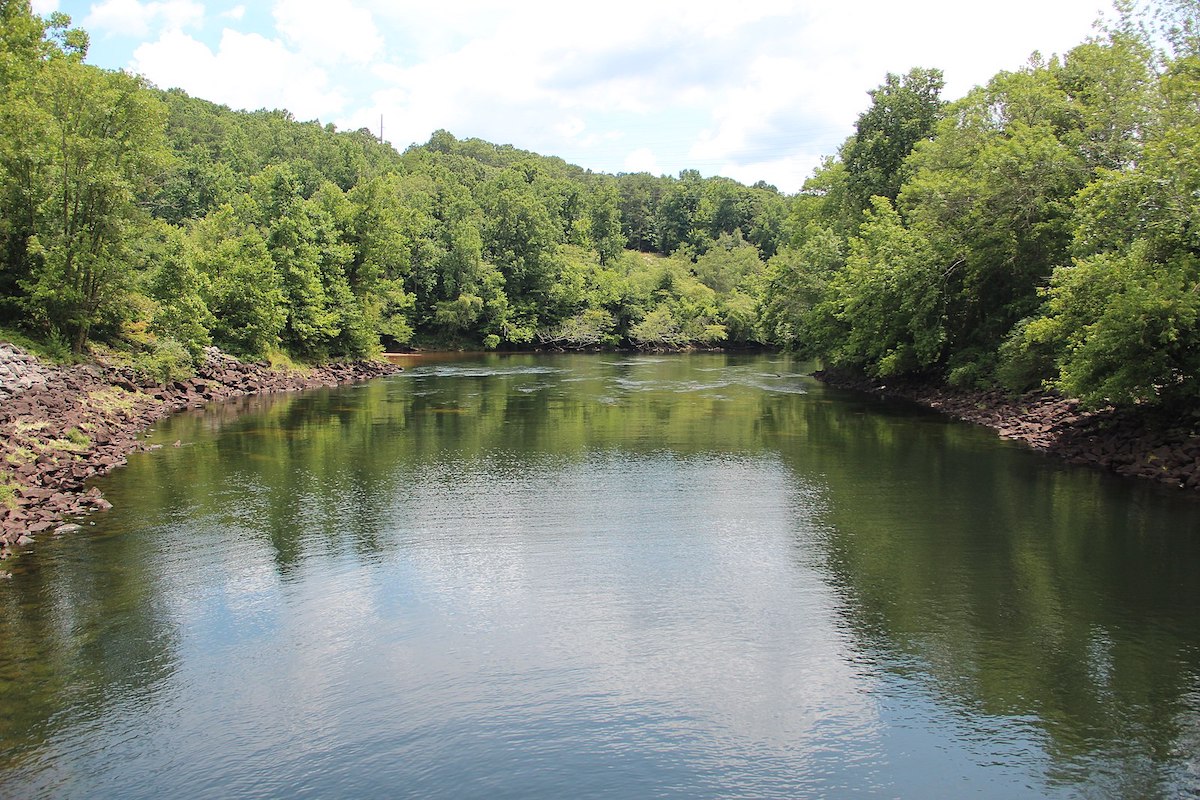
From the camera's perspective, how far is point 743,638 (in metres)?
12.9

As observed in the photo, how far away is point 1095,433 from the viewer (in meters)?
26.7

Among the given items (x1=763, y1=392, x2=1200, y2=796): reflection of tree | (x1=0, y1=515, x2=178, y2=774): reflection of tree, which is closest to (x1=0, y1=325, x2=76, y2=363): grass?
(x1=0, y1=515, x2=178, y2=774): reflection of tree

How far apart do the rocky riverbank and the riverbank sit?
2676 centimetres

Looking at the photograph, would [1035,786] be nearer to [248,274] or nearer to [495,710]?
[495,710]

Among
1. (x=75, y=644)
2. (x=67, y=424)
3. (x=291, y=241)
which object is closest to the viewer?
(x=75, y=644)

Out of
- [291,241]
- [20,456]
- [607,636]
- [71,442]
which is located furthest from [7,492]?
[291,241]

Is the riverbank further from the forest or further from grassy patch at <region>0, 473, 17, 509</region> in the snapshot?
grassy patch at <region>0, 473, 17, 509</region>

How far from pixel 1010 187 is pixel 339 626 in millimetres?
30878

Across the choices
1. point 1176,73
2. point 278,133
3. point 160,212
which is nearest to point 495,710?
point 1176,73

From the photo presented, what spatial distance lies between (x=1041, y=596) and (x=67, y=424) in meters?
26.0

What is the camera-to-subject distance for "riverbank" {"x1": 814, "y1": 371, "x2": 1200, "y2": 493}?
2289 centimetres

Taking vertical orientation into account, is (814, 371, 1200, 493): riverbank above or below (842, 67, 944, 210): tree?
below

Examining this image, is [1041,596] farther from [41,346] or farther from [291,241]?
[291,241]

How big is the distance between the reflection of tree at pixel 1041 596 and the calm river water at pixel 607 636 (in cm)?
7
